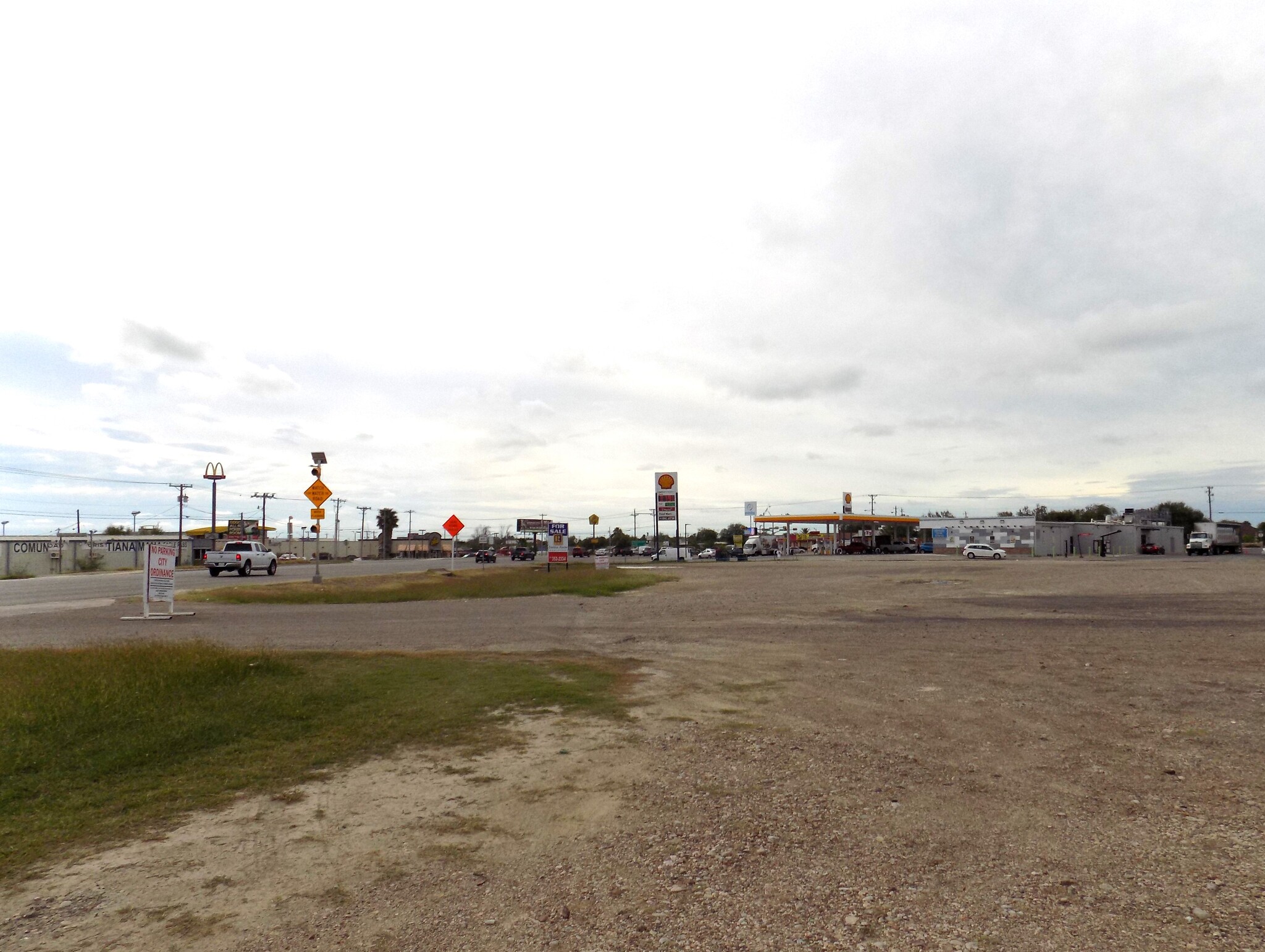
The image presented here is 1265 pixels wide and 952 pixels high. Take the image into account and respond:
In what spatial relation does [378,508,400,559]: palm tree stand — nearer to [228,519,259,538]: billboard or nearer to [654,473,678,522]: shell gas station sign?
[228,519,259,538]: billboard

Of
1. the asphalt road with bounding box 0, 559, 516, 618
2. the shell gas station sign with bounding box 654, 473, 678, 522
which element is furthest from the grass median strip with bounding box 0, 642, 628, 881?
the shell gas station sign with bounding box 654, 473, 678, 522

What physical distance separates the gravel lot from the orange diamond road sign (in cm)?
2484

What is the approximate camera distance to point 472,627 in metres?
17.6

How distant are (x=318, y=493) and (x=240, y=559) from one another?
54.9ft

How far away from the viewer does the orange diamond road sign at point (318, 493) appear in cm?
3148

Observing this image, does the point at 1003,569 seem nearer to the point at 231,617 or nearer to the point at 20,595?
the point at 231,617

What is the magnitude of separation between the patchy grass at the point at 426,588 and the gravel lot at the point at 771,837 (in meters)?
18.3

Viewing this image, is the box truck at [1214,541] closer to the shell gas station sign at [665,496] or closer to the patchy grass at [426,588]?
the shell gas station sign at [665,496]

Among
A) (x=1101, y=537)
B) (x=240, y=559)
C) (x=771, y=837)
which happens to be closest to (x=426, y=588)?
(x=240, y=559)

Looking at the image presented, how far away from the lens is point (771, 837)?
4.93m

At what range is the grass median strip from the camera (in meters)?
5.56

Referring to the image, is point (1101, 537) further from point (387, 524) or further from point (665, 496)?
point (387, 524)

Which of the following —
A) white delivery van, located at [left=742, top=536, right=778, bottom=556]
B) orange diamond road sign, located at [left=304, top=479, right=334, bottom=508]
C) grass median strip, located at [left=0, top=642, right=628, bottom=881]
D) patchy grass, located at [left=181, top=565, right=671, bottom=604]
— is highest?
orange diamond road sign, located at [left=304, top=479, right=334, bottom=508]

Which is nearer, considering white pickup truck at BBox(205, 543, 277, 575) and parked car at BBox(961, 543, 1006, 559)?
white pickup truck at BBox(205, 543, 277, 575)
